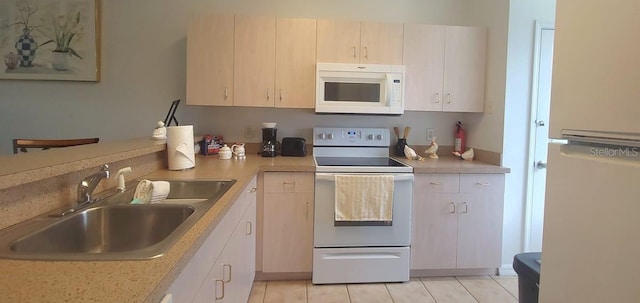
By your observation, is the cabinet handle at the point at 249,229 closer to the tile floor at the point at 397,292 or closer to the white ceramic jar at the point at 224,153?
the tile floor at the point at 397,292

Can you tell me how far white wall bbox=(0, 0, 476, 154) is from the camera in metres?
3.06

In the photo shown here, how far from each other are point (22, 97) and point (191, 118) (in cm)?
141

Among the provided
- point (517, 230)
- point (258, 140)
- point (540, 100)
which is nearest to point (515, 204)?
point (517, 230)

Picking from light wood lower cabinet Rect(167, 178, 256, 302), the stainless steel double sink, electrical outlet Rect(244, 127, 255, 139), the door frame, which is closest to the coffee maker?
electrical outlet Rect(244, 127, 255, 139)

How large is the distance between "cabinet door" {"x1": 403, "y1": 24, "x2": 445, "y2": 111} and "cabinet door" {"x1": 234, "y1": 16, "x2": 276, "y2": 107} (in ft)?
3.47

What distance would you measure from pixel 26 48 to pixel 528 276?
3890mm

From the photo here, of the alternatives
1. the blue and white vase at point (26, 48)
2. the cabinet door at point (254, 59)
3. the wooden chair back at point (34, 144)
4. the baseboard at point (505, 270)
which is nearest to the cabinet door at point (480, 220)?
the baseboard at point (505, 270)

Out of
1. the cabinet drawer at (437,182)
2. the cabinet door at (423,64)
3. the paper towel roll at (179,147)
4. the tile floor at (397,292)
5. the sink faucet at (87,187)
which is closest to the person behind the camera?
the sink faucet at (87,187)

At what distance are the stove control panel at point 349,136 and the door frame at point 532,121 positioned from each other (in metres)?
1.09

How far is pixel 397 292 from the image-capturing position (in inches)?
99.6

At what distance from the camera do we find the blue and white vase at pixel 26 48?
301cm

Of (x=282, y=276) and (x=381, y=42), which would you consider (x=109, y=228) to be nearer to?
(x=282, y=276)

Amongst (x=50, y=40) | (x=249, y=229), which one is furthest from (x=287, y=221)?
(x=50, y=40)

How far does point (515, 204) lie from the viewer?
111 inches
